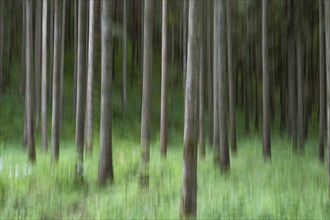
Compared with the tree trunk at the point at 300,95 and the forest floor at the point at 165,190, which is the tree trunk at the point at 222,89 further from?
the tree trunk at the point at 300,95

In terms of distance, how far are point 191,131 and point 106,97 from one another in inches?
129

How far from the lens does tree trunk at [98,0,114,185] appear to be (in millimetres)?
9266

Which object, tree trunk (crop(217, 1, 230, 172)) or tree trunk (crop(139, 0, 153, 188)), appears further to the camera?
tree trunk (crop(217, 1, 230, 172))

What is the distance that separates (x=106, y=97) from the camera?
937 centimetres

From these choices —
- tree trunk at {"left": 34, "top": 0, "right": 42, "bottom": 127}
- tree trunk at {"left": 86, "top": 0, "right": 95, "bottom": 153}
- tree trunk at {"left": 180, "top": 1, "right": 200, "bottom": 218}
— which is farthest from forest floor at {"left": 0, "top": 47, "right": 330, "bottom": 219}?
tree trunk at {"left": 34, "top": 0, "right": 42, "bottom": 127}

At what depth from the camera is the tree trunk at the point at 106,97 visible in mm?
9266

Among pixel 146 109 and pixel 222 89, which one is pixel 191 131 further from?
pixel 222 89

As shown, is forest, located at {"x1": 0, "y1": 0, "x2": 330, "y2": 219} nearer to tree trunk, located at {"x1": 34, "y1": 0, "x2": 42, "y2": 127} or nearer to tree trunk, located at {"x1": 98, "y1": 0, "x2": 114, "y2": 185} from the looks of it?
tree trunk, located at {"x1": 98, "y1": 0, "x2": 114, "y2": 185}

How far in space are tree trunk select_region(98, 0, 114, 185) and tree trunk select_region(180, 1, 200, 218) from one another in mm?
3072

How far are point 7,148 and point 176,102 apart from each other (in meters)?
12.9

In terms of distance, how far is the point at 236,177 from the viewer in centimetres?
969

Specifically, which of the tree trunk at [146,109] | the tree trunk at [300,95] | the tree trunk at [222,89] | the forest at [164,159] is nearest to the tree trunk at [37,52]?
the forest at [164,159]

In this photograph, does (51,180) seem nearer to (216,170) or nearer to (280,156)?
(216,170)

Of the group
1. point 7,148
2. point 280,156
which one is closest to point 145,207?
point 280,156
